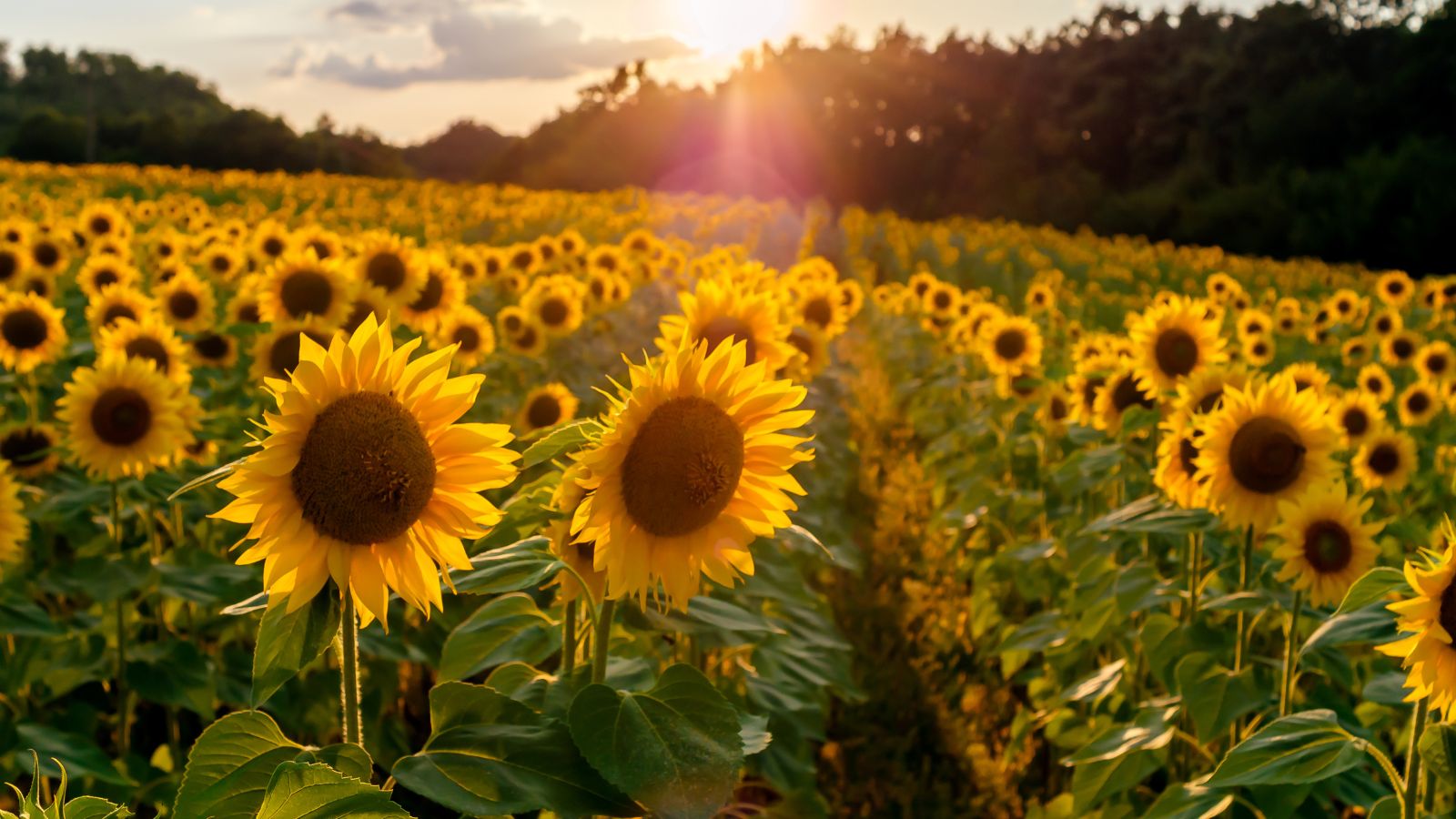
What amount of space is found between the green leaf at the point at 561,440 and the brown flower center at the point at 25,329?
4251 millimetres

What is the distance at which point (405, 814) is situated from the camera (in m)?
1.35

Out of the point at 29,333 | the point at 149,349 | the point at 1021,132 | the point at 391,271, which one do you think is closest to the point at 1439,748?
the point at 149,349

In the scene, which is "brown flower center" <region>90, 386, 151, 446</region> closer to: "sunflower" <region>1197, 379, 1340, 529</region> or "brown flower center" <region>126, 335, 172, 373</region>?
"brown flower center" <region>126, 335, 172, 373</region>

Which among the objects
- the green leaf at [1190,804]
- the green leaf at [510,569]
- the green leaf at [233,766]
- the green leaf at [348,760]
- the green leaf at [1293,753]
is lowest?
the green leaf at [1190,804]

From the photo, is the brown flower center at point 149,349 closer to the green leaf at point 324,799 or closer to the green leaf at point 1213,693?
the green leaf at point 324,799

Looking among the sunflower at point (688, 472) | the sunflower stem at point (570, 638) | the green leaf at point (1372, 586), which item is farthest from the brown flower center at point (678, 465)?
the green leaf at point (1372, 586)

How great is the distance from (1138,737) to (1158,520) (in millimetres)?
627

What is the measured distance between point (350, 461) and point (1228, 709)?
2491mm

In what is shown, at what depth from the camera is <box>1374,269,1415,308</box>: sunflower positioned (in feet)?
38.0

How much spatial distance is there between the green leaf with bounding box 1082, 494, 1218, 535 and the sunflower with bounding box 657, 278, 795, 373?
3.90 feet

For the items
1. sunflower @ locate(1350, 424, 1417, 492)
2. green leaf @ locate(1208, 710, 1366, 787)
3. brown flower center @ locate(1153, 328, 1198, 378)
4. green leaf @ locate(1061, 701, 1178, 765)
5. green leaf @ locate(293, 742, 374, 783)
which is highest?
brown flower center @ locate(1153, 328, 1198, 378)

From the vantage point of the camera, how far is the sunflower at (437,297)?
6020mm

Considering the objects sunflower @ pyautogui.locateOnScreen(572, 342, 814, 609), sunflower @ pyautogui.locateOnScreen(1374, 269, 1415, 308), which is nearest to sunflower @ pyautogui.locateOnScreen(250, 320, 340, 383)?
sunflower @ pyautogui.locateOnScreen(572, 342, 814, 609)

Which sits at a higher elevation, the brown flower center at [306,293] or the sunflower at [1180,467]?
the brown flower center at [306,293]
